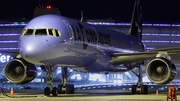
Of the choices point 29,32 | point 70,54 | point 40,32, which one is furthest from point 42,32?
point 70,54

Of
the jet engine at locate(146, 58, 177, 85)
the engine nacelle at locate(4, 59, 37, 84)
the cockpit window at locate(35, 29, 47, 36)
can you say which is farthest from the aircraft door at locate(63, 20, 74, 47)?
the jet engine at locate(146, 58, 177, 85)

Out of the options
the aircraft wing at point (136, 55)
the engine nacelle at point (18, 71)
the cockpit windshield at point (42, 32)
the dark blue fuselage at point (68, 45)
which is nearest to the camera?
the dark blue fuselage at point (68, 45)

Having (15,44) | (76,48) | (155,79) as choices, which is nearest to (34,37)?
(76,48)

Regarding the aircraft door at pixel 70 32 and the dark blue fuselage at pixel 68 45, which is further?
the aircraft door at pixel 70 32

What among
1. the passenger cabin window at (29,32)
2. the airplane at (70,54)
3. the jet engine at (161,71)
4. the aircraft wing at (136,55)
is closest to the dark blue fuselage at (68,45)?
the airplane at (70,54)

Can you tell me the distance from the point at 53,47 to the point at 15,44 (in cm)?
4254

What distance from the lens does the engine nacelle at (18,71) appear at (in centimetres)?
1467

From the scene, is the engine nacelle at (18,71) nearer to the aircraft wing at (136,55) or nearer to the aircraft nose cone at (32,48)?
the aircraft nose cone at (32,48)

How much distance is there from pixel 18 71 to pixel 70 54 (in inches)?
140

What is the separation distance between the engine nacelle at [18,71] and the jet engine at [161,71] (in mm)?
6215

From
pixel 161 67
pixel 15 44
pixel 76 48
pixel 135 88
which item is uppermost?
pixel 15 44

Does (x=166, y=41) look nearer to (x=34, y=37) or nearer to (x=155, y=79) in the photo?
(x=155, y=79)

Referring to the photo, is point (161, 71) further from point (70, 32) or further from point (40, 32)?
point (40, 32)

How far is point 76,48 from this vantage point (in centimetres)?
1344
